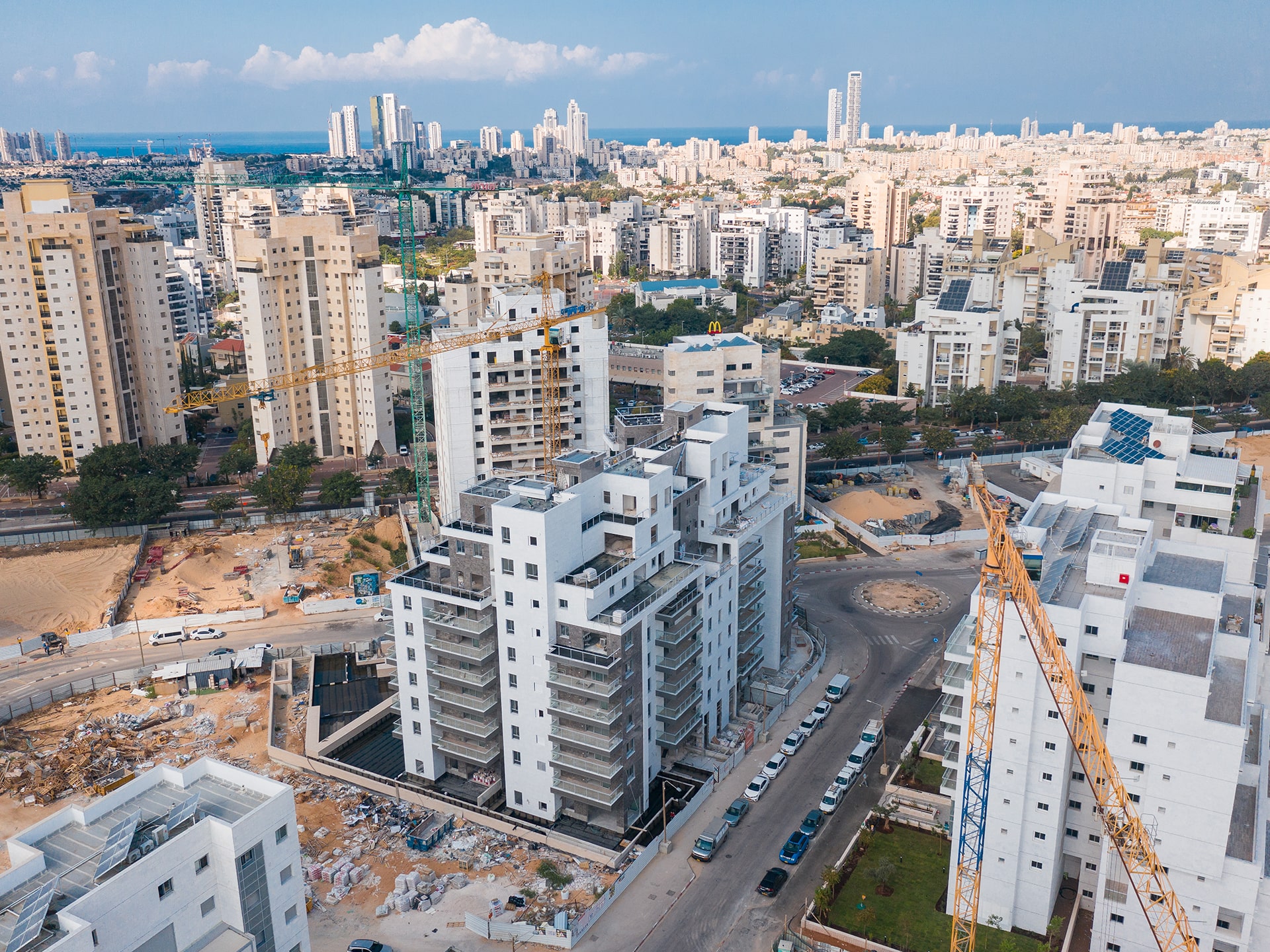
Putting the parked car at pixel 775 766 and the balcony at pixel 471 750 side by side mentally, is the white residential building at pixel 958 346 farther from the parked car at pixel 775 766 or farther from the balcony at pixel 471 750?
the balcony at pixel 471 750

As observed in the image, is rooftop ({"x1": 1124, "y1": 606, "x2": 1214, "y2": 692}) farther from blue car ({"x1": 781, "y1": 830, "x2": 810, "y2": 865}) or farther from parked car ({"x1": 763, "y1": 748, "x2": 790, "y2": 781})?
parked car ({"x1": 763, "y1": 748, "x2": 790, "y2": 781})

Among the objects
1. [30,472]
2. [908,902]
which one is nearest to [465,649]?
[908,902]

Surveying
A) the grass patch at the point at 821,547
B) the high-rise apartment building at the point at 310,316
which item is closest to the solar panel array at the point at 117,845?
the grass patch at the point at 821,547

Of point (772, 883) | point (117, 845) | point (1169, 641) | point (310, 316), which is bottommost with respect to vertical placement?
point (772, 883)

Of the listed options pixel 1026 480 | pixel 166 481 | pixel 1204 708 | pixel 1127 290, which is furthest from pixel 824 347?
pixel 1204 708

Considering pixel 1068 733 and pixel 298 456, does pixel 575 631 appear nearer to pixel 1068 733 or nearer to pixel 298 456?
pixel 1068 733
